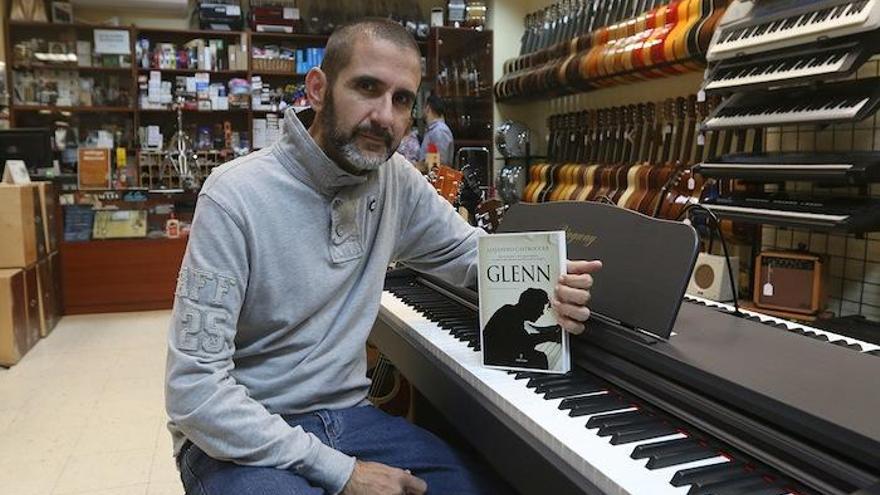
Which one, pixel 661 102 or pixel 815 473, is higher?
pixel 661 102

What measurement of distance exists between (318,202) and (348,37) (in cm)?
34

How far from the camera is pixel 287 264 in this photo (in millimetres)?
A: 1359

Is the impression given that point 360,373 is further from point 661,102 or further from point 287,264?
point 661,102

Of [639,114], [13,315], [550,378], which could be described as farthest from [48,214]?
[550,378]

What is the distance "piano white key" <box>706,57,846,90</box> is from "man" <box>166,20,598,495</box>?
149cm

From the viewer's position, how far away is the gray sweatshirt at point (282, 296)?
3.96ft

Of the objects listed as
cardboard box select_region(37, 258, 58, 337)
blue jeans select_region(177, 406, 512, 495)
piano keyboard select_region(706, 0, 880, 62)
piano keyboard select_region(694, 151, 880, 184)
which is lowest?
cardboard box select_region(37, 258, 58, 337)

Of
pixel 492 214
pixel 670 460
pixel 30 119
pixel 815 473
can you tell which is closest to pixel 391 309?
pixel 492 214

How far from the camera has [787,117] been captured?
2381 mm

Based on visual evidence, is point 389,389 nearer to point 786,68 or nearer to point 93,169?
point 786,68

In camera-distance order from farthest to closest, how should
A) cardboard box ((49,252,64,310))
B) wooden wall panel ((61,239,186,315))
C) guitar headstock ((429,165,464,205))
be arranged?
1. wooden wall panel ((61,239,186,315))
2. cardboard box ((49,252,64,310))
3. guitar headstock ((429,165,464,205))

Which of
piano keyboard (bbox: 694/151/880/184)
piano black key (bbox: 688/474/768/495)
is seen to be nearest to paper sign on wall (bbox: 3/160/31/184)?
piano keyboard (bbox: 694/151/880/184)

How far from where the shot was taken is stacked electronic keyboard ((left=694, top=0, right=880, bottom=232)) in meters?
2.15

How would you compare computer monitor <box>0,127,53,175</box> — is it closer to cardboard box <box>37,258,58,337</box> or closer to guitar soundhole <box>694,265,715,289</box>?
cardboard box <box>37,258,58,337</box>
